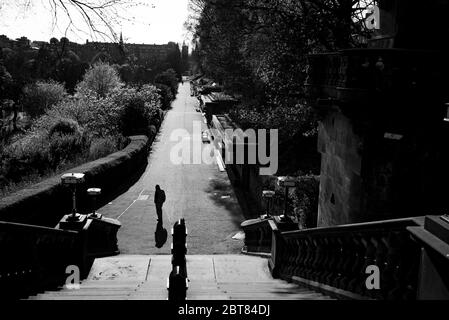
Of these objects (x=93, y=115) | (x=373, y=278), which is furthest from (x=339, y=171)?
(x=93, y=115)

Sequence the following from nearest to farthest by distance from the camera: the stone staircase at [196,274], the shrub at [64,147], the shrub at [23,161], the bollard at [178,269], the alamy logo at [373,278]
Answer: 1. the alamy logo at [373,278]
2. the bollard at [178,269]
3. the stone staircase at [196,274]
4. the shrub at [23,161]
5. the shrub at [64,147]

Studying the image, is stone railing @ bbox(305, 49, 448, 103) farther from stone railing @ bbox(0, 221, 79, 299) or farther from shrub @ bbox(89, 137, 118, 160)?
shrub @ bbox(89, 137, 118, 160)

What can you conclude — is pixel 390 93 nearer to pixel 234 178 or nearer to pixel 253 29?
pixel 253 29

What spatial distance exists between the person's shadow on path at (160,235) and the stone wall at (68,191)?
3.81m

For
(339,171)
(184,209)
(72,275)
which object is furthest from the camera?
(184,209)

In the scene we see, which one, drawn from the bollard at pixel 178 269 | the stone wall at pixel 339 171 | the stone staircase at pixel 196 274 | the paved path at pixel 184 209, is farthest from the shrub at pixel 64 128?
the stone wall at pixel 339 171

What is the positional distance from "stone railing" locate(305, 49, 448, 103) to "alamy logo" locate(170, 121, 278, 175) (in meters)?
11.7

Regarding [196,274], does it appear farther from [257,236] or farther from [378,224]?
[378,224]

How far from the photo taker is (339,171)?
A: 10492mm

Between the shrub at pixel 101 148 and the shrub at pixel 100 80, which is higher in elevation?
the shrub at pixel 100 80

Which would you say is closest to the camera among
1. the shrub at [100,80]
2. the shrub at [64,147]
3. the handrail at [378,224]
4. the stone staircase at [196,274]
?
the handrail at [378,224]

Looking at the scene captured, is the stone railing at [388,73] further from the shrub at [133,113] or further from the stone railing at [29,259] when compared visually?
the shrub at [133,113]

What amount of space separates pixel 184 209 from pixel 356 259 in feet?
45.4

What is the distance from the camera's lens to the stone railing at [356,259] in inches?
186
